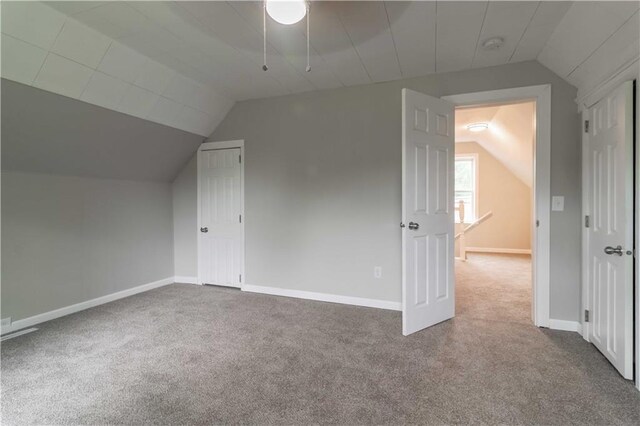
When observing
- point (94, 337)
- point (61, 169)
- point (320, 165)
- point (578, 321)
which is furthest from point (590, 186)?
point (61, 169)

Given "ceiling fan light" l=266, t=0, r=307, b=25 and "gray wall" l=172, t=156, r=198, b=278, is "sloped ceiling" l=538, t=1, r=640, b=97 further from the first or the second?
"gray wall" l=172, t=156, r=198, b=278

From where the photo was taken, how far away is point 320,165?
11.8 feet

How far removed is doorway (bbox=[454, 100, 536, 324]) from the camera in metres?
3.64

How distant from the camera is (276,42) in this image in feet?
8.21

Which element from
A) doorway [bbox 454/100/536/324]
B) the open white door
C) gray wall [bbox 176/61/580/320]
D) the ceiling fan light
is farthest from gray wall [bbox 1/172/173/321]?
doorway [bbox 454/100/536/324]

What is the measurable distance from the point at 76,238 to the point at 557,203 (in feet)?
15.8

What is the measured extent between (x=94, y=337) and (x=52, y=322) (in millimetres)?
730

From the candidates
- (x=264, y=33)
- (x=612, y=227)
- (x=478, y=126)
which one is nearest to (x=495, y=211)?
(x=478, y=126)

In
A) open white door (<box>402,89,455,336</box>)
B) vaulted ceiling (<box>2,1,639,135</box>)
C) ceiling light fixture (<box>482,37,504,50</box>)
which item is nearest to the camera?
vaulted ceiling (<box>2,1,639,135</box>)

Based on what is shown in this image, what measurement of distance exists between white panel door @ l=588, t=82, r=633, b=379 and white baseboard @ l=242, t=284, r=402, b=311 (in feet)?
5.37

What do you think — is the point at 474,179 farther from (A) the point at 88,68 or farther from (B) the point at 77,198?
(B) the point at 77,198

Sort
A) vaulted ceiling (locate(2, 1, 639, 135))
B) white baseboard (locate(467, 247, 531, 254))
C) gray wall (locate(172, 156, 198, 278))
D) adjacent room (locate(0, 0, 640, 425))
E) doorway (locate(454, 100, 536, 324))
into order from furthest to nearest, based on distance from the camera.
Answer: white baseboard (locate(467, 247, 531, 254)), gray wall (locate(172, 156, 198, 278)), doorway (locate(454, 100, 536, 324)), vaulted ceiling (locate(2, 1, 639, 135)), adjacent room (locate(0, 0, 640, 425))

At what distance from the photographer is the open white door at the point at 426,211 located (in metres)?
2.63

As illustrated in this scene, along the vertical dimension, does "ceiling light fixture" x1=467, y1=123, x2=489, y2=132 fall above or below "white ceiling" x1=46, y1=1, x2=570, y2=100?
above
